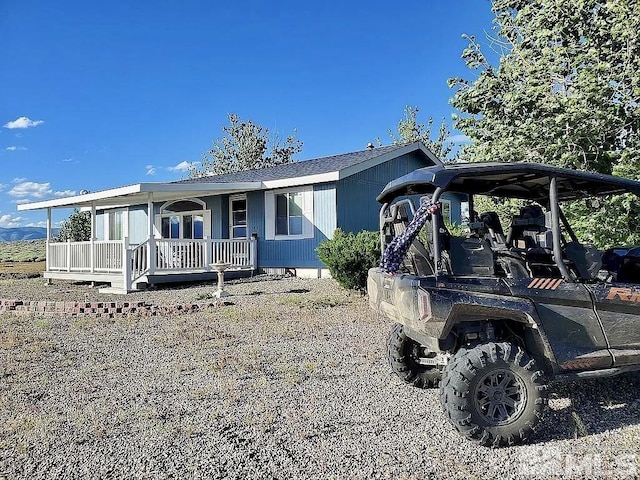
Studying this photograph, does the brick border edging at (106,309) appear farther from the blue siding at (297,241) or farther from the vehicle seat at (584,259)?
the vehicle seat at (584,259)

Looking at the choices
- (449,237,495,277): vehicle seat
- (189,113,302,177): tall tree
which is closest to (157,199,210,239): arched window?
(449,237,495,277): vehicle seat

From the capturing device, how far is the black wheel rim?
10.2 feet

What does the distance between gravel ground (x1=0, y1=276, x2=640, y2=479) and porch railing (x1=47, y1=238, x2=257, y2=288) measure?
580 centimetres

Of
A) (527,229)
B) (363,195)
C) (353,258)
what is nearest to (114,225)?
(363,195)

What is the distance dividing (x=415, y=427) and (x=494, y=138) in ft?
25.2

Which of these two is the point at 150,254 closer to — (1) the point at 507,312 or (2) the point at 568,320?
(1) the point at 507,312

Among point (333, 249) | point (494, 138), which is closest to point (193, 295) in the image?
point (333, 249)

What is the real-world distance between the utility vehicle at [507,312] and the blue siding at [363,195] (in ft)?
32.5

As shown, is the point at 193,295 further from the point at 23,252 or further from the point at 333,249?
the point at 23,252

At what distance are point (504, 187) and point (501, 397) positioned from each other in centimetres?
207

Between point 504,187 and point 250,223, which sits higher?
point 250,223

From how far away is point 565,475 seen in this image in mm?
2697

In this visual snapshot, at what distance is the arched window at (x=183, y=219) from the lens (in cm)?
1706

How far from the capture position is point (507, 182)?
4.17 metres
